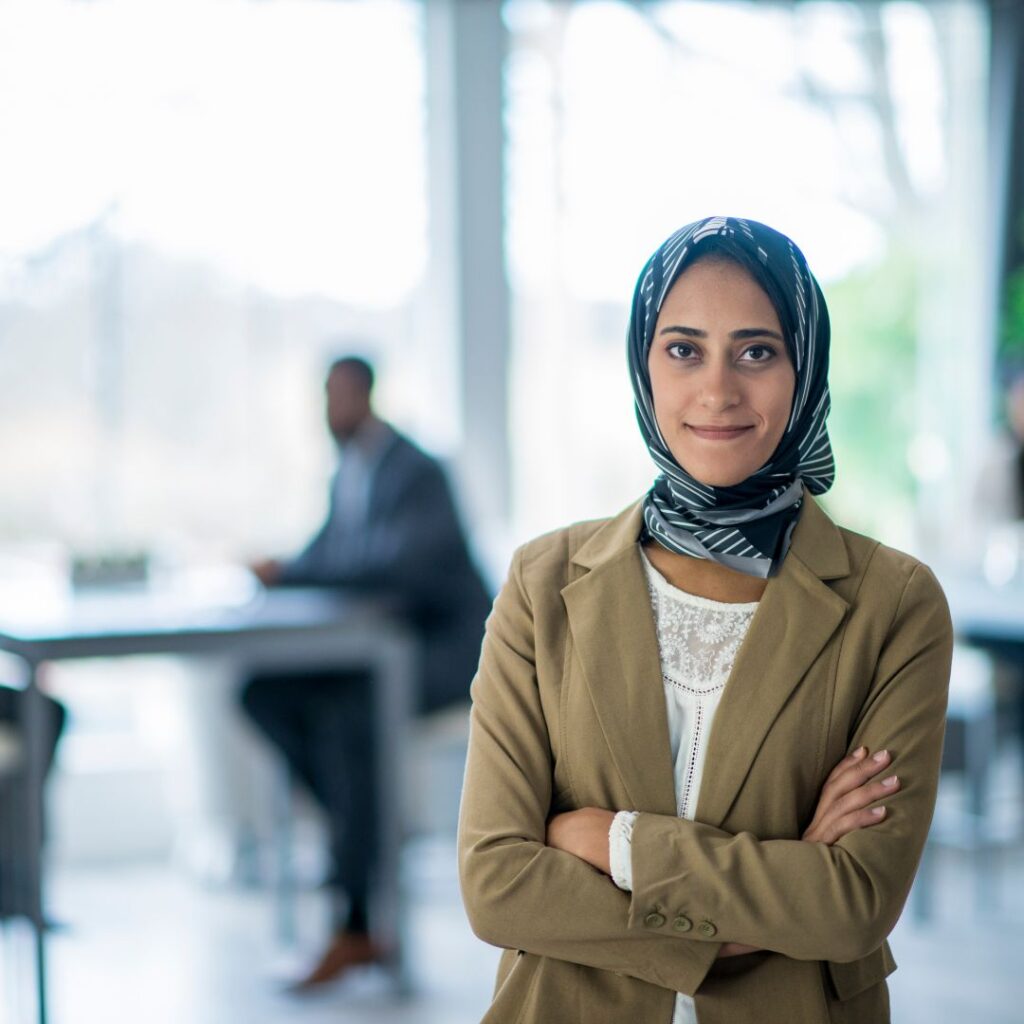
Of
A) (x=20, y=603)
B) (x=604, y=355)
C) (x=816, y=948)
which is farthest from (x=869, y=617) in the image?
(x=604, y=355)

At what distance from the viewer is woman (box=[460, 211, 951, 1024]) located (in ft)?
3.95

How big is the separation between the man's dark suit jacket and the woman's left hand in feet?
7.22

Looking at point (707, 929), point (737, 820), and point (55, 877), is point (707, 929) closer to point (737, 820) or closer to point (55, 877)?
point (737, 820)

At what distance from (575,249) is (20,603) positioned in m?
2.48

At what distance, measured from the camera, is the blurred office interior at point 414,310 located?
12.7 feet

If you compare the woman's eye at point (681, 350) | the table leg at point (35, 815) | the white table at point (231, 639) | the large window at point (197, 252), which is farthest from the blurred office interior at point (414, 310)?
the woman's eye at point (681, 350)

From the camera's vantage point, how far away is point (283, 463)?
4.55 metres

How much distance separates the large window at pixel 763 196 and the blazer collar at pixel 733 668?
3.50 meters

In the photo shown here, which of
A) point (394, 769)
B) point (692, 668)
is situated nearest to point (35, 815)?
point (394, 769)

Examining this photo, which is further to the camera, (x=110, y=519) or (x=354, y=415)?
(x=110, y=519)

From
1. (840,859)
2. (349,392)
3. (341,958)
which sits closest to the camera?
(840,859)

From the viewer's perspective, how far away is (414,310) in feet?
15.5

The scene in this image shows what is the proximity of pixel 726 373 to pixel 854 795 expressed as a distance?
0.39 metres

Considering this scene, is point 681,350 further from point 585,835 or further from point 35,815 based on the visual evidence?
point 35,815
